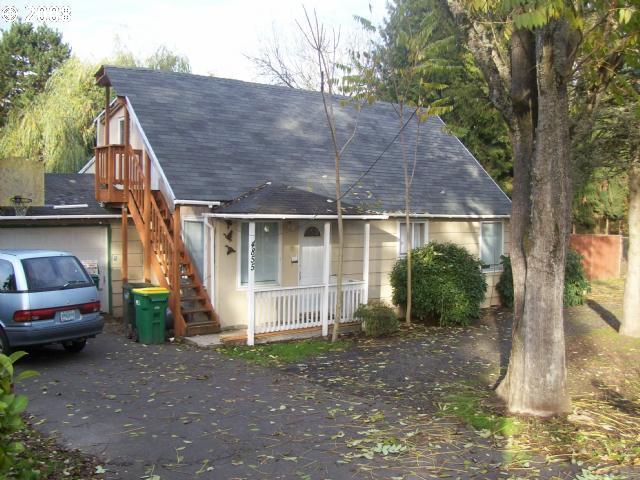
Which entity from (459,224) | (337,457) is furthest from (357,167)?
(337,457)

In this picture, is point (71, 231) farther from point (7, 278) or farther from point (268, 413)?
point (268, 413)

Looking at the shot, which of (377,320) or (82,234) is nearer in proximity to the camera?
(377,320)

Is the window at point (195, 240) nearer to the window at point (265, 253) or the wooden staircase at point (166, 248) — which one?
the wooden staircase at point (166, 248)

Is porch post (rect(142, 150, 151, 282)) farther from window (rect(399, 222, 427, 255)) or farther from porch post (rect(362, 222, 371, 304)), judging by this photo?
window (rect(399, 222, 427, 255))

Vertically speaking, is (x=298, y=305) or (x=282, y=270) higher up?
(x=282, y=270)

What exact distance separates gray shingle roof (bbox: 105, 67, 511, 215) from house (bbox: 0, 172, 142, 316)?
10.0 feet

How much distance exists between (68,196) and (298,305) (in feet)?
25.0

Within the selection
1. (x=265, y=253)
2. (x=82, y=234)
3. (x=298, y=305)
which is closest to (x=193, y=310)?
(x=265, y=253)

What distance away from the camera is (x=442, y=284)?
1421 cm

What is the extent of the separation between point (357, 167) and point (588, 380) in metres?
8.34

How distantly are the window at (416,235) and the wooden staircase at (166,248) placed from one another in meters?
5.33

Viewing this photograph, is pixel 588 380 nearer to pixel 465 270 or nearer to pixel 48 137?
pixel 465 270

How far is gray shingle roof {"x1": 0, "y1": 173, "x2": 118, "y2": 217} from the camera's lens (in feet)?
47.4

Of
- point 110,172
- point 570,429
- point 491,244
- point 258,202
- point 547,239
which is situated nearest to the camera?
point 570,429
